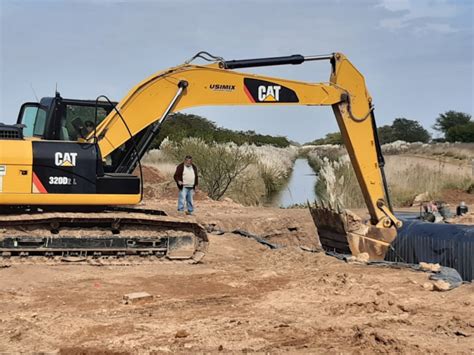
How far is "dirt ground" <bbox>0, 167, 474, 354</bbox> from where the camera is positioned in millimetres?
5723

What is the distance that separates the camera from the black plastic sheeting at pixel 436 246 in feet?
32.2

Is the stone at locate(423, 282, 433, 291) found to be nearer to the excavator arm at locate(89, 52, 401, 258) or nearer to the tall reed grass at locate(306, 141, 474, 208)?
the excavator arm at locate(89, 52, 401, 258)

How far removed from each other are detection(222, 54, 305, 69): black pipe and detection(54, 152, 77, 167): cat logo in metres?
2.78

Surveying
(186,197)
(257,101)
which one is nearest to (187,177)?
(186,197)

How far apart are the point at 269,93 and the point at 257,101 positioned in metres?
0.23

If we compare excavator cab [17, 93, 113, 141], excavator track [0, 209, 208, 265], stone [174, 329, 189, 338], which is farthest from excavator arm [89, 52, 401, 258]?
stone [174, 329, 189, 338]

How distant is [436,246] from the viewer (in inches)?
408

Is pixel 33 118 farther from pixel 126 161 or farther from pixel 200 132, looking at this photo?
pixel 200 132

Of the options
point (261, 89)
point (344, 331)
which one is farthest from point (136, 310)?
point (261, 89)

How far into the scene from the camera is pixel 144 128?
10.3m

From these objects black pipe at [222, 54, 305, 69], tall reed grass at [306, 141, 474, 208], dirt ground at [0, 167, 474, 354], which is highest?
black pipe at [222, 54, 305, 69]

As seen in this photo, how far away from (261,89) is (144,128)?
192 cm

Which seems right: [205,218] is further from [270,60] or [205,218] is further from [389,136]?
[389,136]

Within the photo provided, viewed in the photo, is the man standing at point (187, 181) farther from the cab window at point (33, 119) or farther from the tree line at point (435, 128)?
the tree line at point (435, 128)
